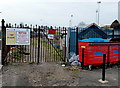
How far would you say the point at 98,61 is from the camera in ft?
24.6

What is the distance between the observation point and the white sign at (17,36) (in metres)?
7.86

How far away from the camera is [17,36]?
800 cm

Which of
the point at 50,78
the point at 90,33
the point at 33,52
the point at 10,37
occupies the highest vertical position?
the point at 90,33

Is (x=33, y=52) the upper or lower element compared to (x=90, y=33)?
lower

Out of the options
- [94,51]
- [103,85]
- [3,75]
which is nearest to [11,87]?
[3,75]

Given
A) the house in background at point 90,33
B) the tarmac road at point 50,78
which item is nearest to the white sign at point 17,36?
the tarmac road at point 50,78

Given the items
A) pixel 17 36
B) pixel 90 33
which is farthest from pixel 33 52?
pixel 90 33

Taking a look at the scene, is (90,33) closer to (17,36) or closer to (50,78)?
(17,36)

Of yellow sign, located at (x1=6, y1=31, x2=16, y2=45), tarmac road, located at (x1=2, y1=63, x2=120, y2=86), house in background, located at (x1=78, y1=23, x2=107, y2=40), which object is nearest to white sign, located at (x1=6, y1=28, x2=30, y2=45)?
yellow sign, located at (x1=6, y1=31, x2=16, y2=45)

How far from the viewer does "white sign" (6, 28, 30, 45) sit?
7858 millimetres

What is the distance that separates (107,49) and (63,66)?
2.40 meters

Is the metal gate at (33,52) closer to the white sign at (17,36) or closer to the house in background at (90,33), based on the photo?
the white sign at (17,36)

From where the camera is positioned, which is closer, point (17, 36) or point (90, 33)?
point (17, 36)

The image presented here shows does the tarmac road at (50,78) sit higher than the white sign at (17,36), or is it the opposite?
the white sign at (17,36)
